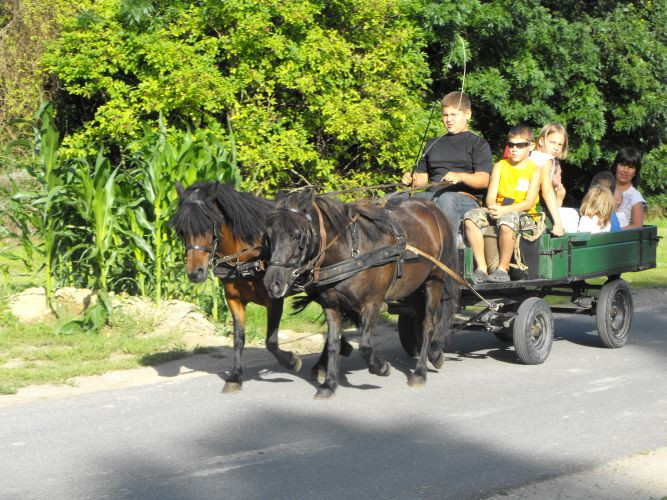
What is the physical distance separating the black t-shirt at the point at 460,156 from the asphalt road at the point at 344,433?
71.4 inches

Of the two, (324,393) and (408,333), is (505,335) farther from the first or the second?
(324,393)

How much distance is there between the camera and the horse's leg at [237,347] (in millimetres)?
7809

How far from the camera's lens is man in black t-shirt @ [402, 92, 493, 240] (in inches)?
357

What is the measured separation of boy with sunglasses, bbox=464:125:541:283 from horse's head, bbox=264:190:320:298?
2155 mm

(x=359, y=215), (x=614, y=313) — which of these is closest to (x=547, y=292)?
(x=614, y=313)

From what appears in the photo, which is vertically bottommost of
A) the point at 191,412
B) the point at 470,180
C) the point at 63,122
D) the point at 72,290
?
the point at 191,412

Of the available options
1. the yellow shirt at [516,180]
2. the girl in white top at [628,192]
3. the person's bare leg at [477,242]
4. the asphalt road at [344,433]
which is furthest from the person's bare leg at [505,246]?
the girl in white top at [628,192]

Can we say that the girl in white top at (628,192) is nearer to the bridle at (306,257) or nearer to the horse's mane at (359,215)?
the horse's mane at (359,215)

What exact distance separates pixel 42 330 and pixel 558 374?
5.18 m

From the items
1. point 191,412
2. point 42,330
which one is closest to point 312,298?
point 191,412

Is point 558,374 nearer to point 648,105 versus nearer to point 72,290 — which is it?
point 72,290

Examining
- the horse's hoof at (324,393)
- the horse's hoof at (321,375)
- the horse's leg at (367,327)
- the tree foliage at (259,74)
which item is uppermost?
the tree foliage at (259,74)

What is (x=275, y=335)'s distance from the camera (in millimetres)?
8062

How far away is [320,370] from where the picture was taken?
8195mm
